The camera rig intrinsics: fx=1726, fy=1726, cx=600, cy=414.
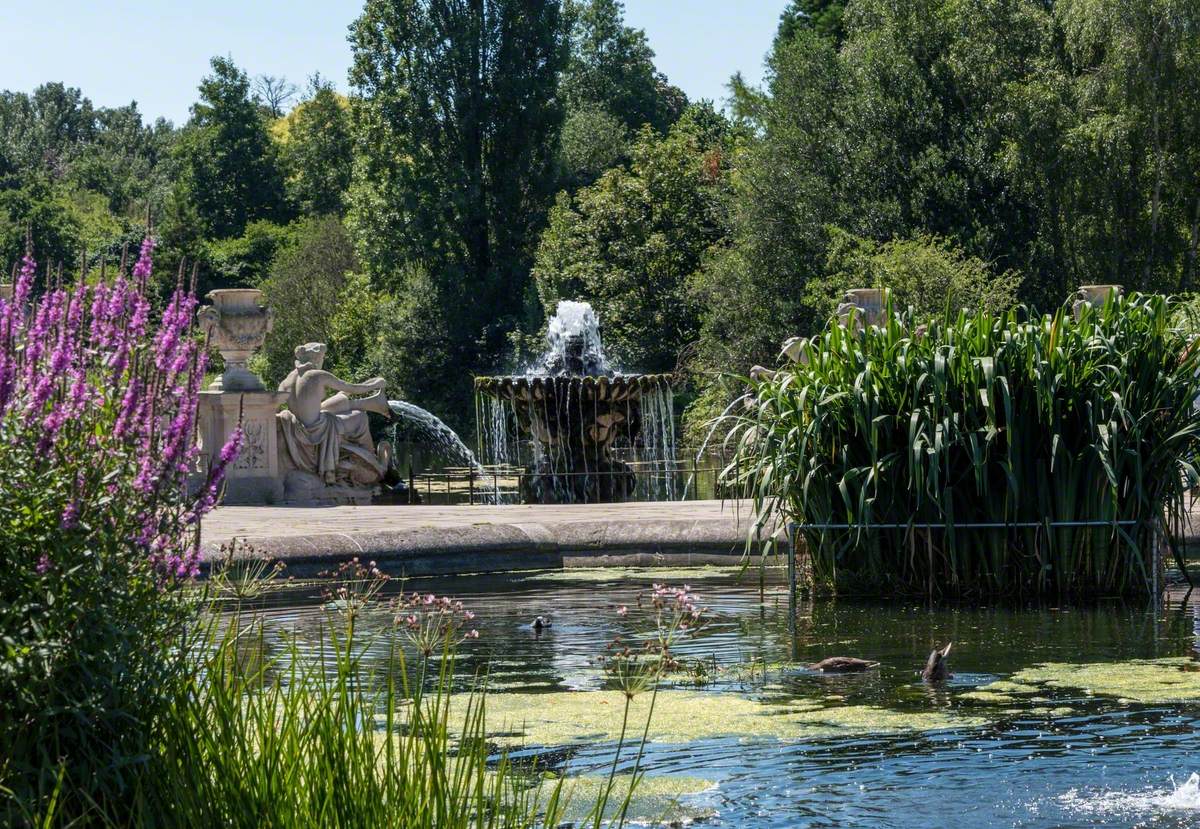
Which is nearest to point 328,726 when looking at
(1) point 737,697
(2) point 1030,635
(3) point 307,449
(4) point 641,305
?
(1) point 737,697

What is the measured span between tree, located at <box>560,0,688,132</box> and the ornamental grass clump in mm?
63211

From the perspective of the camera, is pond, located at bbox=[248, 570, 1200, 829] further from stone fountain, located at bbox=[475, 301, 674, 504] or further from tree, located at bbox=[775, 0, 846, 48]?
tree, located at bbox=[775, 0, 846, 48]

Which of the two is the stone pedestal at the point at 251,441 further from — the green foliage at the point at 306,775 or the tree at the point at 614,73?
the tree at the point at 614,73

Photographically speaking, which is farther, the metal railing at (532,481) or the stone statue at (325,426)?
the metal railing at (532,481)

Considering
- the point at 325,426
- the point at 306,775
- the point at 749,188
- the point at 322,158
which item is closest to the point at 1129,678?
the point at 306,775

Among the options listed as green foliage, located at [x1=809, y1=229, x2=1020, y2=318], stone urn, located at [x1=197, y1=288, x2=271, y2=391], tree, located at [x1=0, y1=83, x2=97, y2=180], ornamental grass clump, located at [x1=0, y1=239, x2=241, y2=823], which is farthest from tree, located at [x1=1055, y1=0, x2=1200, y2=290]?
tree, located at [x1=0, y1=83, x2=97, y2=180]

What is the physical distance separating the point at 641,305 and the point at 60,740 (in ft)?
133

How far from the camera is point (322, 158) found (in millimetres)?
69688

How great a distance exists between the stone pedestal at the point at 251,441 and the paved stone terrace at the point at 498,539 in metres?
4.21

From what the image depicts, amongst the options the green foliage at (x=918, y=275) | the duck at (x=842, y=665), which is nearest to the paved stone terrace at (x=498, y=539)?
the duck at (x=842, y=665)

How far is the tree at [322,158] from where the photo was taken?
68250 mm

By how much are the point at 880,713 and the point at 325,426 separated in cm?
1348

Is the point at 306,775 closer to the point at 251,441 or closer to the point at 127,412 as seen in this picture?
the point at 127,412

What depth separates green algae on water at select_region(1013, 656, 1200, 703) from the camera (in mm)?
7355
